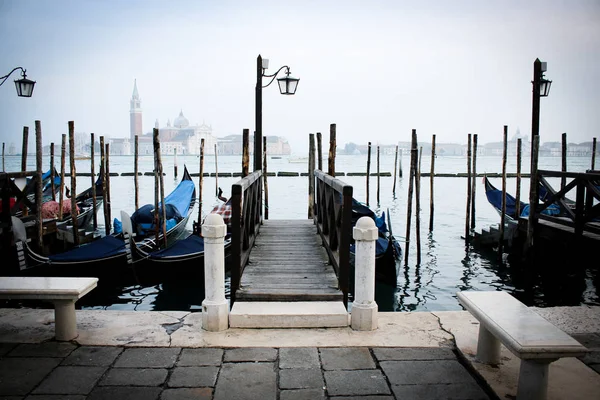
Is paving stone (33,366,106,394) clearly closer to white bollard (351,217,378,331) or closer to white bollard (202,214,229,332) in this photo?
white bollard (202,214,229,332)

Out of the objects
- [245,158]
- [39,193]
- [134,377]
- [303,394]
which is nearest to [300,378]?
[303,394]

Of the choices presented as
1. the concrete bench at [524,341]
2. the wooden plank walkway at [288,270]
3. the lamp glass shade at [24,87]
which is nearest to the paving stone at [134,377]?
the wooden plank walkway at [288,270]

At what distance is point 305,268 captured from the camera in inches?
190

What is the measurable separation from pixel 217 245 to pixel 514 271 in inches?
291

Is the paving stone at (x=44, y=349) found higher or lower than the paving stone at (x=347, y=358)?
higher

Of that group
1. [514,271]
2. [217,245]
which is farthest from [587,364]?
[514,271]

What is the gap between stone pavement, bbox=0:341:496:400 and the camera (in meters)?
2.54

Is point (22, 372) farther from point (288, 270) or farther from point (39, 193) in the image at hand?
point (39, 193)

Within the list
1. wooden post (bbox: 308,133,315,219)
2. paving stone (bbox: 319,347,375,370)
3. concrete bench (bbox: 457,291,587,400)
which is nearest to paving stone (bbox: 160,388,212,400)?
paving stone (bbox: 319,347,375,370)

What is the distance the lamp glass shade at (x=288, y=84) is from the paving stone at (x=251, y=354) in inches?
Answer: 207

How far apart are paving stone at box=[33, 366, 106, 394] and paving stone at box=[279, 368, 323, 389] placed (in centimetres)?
101

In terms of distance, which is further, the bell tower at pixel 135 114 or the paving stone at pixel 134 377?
the bell tower at pixel 135 114

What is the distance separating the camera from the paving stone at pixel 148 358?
286 centimetres

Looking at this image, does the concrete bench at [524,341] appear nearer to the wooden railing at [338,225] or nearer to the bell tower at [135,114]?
the wooden railing at [338,225]
